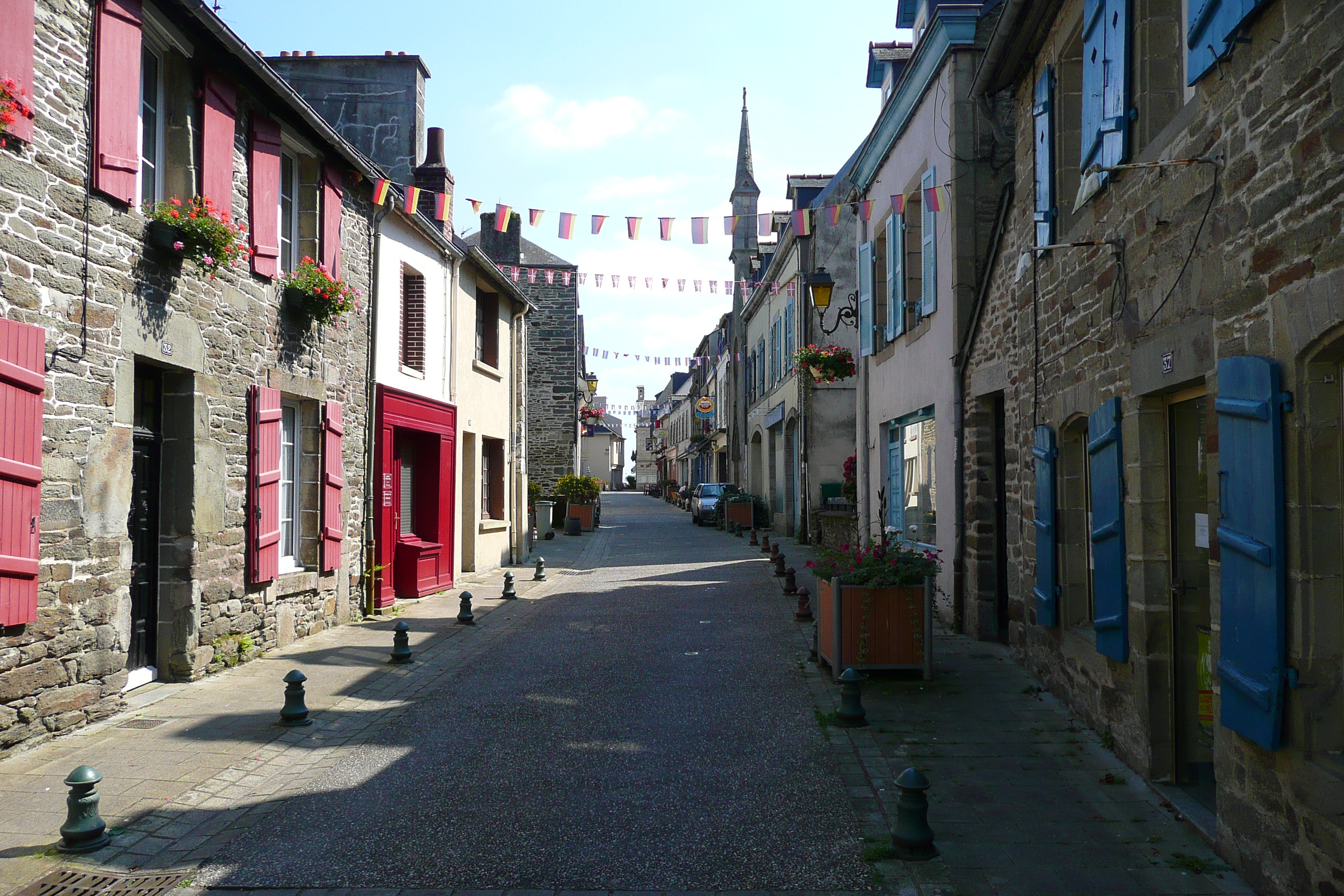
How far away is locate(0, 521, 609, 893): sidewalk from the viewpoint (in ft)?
14.8

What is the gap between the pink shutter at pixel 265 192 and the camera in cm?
852

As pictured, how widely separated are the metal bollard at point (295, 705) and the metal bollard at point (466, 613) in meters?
4.16

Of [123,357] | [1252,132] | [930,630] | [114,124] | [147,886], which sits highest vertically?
[114,124]

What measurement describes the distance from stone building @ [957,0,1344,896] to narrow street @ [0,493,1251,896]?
0.50 metres

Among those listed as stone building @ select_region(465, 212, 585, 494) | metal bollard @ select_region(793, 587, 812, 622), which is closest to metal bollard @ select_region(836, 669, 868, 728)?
metal bollard @ select_region(793, 587, 812, 622)

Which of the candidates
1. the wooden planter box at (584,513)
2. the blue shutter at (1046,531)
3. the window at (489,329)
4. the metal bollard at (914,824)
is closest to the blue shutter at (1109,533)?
the blue shutter at (1046,531)

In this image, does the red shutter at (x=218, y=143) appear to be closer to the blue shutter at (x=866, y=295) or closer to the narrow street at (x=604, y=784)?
the narrow street at (x=604, y=784)

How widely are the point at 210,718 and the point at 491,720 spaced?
190cm

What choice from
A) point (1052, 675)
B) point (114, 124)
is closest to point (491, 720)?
point (1052, 675)

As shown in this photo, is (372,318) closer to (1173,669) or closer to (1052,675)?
(1052,675)

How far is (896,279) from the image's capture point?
480 inches

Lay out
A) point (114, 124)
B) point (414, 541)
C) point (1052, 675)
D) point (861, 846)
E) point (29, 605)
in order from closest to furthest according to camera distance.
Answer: point (861, 846)
point (29, 605)
point (114, 124)
point (1052, 675)
point (414, 541)

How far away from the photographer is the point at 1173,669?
5.27m

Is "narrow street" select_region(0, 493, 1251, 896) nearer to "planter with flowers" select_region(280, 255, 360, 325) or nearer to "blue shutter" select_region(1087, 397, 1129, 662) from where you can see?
"blue shutter" select_region(1087, 397, 1129, 662)
